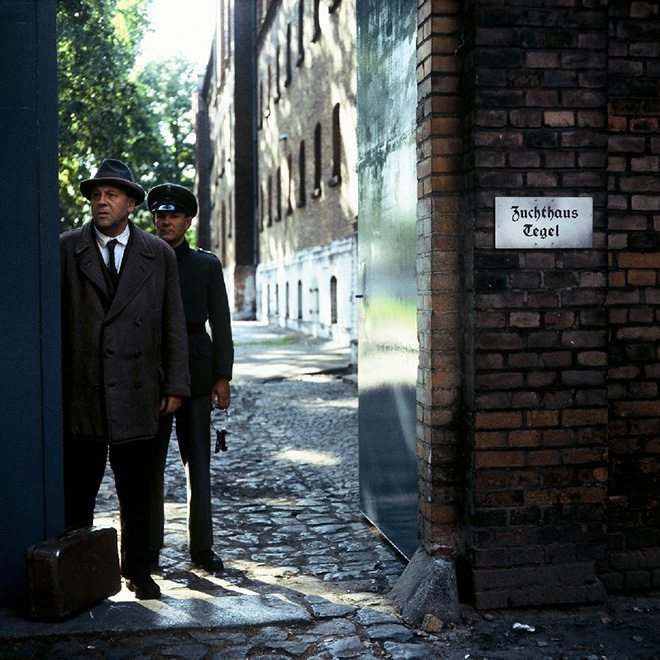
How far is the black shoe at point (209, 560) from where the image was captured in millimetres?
4992

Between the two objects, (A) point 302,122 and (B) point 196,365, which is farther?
(A) point 302,122

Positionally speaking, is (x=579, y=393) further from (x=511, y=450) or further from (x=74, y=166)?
(x=74, y=166)

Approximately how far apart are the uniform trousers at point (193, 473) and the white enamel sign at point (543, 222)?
1.83m

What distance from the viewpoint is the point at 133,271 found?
435 cm

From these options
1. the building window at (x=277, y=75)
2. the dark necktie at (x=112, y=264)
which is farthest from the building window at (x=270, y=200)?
the dark necktie at (x=112, y=264)

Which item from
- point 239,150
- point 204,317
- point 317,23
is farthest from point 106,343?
point 239,150

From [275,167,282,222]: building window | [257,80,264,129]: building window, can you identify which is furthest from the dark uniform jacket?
[257,80,264,129]: building window

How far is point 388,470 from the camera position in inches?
213

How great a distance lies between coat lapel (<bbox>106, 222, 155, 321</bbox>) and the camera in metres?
4.29

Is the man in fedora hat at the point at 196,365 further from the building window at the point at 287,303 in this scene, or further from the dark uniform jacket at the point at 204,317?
the building window at the point at 287,303

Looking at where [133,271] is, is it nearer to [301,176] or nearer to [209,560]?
[209,560]

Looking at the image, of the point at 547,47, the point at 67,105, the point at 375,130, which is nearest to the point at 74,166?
the point at 67,105

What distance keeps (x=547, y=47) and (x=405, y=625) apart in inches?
104

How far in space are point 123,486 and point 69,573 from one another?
0.50m
